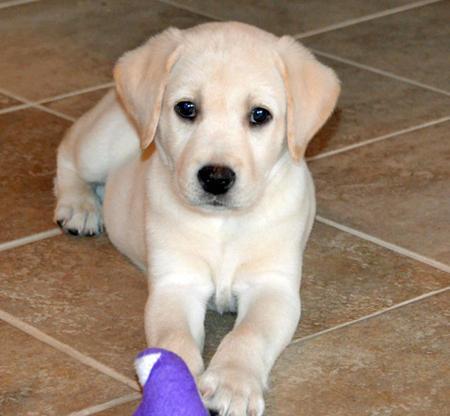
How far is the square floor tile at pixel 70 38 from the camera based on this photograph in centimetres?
453

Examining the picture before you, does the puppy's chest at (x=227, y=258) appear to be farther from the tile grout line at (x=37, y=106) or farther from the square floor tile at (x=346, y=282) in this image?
the tile grout line at (x=37, y=106)

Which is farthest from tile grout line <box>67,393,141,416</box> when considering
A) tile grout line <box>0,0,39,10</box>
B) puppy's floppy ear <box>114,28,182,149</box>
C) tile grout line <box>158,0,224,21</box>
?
tile grout line <box>0,0,39,10</box>

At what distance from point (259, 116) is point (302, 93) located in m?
0.13

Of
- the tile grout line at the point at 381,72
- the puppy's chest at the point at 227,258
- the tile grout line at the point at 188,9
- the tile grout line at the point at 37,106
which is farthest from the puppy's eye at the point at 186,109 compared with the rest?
the tile grout line at the point at 188,9

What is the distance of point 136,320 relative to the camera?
9.44ft

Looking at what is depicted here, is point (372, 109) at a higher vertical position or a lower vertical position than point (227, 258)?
lower

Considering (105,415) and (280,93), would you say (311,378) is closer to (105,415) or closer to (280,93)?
(105,415)

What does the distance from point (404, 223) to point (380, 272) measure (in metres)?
0.31

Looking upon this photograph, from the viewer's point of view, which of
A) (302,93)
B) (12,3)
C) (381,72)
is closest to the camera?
(302,93)

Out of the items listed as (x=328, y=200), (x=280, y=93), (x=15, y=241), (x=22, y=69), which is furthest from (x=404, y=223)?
(x=22, y=69)

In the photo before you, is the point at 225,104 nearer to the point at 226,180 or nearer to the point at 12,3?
the point at 226,180

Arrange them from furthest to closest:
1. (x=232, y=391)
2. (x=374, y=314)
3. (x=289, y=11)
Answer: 1. (x=289, y=11)
2. (x=374, y=314)
3. (x=232, y=391)

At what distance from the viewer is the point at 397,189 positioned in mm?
3613

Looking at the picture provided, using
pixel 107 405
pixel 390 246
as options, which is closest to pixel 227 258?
pixel 107 405
